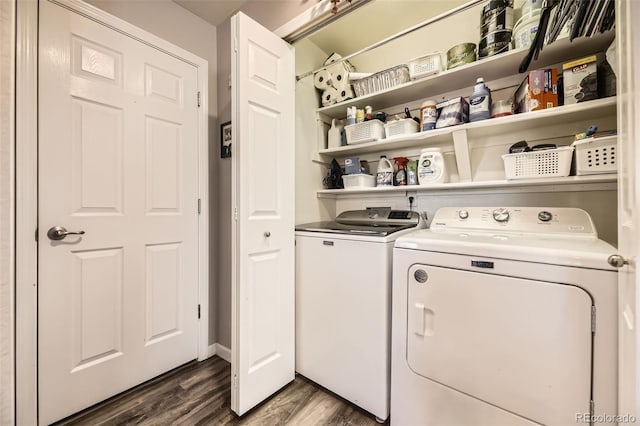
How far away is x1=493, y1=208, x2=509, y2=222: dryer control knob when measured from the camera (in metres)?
1.38

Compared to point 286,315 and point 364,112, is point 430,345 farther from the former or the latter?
point 364,112

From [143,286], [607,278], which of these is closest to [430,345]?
[607,278]

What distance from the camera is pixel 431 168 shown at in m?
1.65

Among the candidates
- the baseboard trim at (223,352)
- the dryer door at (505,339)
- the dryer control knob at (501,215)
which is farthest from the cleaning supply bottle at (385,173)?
the baseboard trim at (223,352)

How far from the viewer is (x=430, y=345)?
1172 mm

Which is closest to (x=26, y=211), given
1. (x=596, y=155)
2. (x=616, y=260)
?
(x=616, y=260)

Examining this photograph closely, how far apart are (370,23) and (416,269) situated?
1776mm

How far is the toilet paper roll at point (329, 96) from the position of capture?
195 cm

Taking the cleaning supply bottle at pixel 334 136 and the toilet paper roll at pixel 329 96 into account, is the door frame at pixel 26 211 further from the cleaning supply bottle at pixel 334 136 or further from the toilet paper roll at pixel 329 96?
the cleaning supply bottle at pixel 334 136

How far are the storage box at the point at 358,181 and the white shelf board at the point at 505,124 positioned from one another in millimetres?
210

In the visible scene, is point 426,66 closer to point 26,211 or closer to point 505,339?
point 505,339

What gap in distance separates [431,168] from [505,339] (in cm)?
102

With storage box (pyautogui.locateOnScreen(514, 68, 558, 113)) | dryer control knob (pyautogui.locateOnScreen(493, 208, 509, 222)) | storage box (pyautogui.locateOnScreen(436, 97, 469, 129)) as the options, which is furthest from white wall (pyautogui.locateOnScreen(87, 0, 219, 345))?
storage box (pyautogui.locateOnScreen(514, 68, 558, 113))

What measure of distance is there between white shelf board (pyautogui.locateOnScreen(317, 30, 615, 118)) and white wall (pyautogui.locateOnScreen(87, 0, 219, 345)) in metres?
0.89
